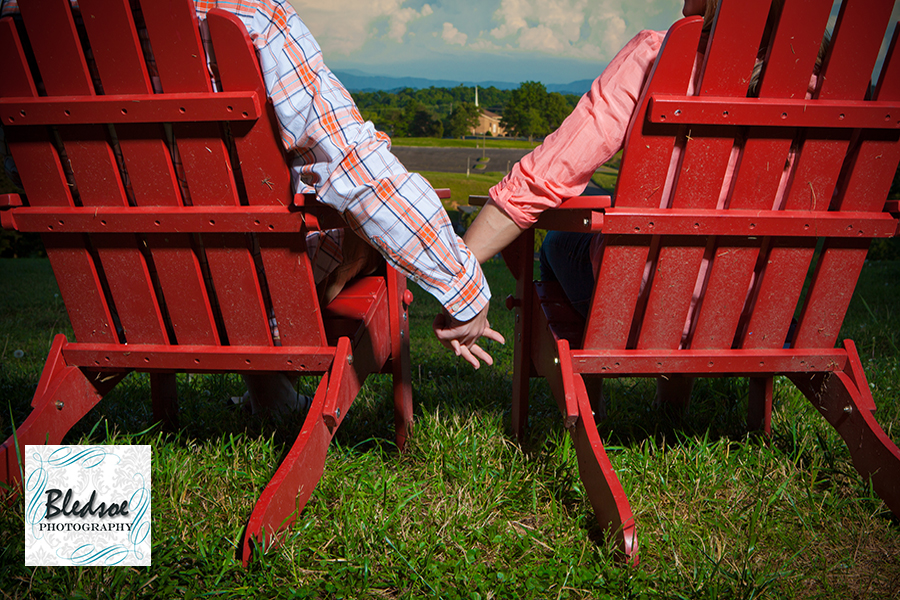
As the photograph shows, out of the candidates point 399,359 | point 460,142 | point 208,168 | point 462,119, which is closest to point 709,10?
point 208,168

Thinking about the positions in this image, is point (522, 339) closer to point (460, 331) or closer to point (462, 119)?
point (460, 331)

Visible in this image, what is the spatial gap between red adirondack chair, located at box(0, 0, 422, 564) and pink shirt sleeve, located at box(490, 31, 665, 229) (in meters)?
0.53

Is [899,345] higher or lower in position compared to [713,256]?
lower

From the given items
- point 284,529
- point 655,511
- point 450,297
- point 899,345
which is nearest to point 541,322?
point 450,297

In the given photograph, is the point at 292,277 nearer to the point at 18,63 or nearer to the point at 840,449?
the point at 18,63

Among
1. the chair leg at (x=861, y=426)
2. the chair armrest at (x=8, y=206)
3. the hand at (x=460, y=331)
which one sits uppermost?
the chair armrest at (x=8, y=206)

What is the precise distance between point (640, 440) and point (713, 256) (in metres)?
0.98

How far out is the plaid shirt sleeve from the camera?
1.41 m

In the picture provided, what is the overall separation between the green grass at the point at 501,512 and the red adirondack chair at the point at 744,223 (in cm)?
18

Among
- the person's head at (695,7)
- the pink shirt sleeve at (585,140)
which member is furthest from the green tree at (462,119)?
the pink shirt sleeve at (585,140)

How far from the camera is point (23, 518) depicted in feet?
5.40

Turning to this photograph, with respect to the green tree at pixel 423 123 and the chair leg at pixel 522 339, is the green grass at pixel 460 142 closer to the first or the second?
the green tree at pixel 423 123

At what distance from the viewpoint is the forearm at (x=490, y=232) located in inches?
67.9

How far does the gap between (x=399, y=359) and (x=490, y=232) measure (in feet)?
2.28
